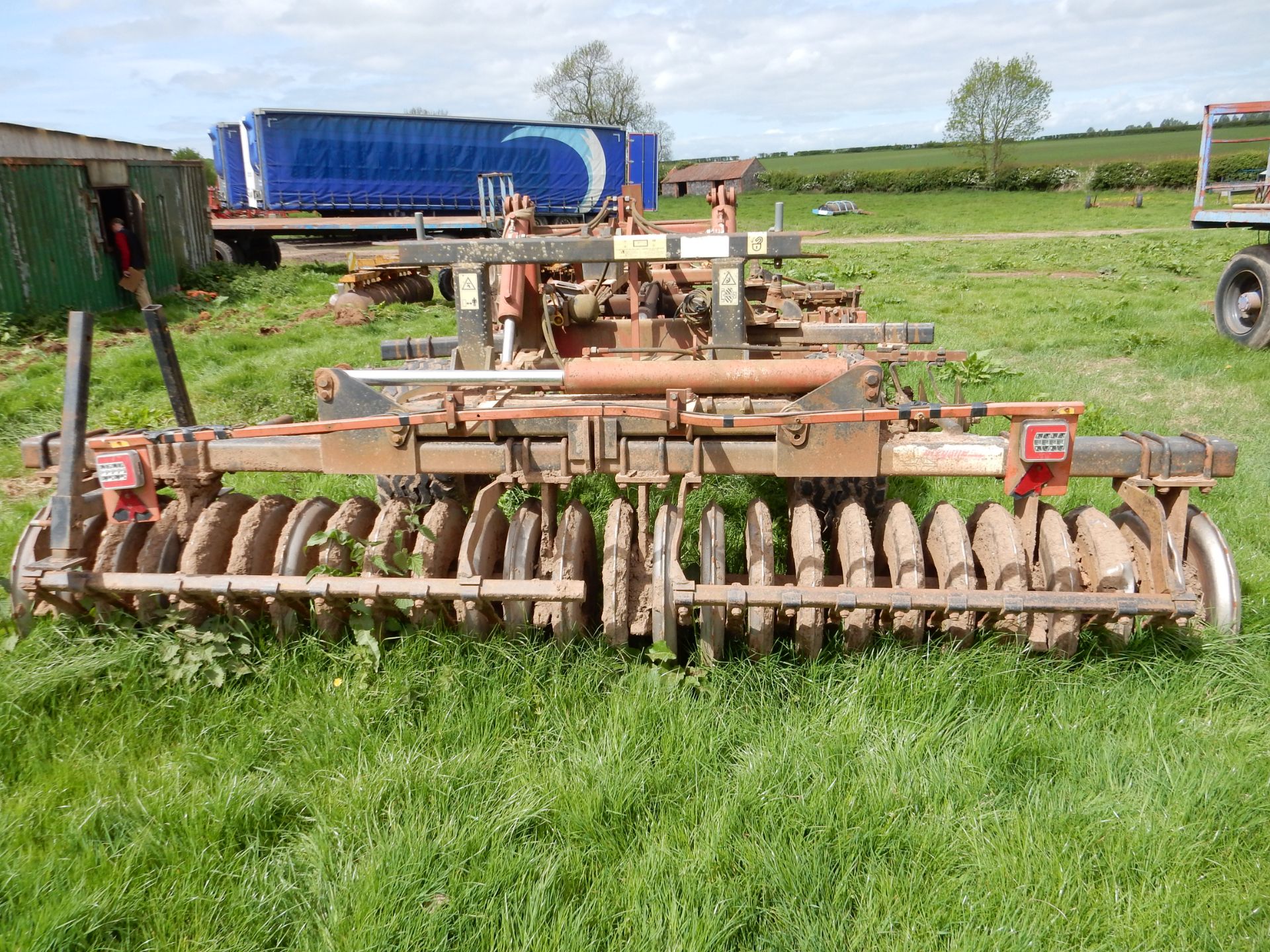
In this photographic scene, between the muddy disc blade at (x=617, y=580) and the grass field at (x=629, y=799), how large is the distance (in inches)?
5.8

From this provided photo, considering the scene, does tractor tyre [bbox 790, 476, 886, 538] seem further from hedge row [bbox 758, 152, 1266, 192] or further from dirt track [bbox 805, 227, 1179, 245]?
hedge row [bbox 758, 152, 1266, 192]

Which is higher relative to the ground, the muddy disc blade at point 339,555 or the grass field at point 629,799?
the muddy disc blade at point 339,555

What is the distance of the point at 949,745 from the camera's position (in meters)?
2.98

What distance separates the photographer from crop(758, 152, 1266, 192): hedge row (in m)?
50.5

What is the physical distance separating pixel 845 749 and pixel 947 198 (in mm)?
56822

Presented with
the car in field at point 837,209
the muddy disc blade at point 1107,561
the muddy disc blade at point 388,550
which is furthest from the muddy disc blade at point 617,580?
the car in field at point 837,209

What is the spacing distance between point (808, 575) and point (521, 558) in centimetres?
109

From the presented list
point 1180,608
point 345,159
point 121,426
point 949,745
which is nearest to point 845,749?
point 949,745

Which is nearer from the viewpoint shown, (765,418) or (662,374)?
(765,418)

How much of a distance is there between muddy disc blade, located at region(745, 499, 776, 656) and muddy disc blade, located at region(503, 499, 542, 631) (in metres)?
0.85

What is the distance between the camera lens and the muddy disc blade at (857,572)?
10.8 feet

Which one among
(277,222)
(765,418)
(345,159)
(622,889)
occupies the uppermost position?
(345,159)

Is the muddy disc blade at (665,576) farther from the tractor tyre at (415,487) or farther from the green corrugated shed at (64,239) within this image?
the green corrugated shed at (64,239)

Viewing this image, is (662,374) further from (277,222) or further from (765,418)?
(277,222)
